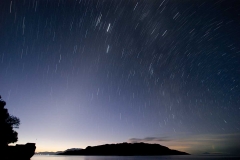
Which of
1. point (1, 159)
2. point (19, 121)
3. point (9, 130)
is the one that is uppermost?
point (19, 121)

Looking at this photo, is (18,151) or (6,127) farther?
(18,151)

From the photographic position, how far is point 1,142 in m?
28.1

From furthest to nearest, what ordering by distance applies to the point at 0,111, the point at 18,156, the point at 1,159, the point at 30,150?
the point at 30,150 < the point at 18,156 < the point at 0,111 < the point at 1,159

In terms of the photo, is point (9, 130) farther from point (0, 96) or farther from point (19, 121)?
point (0, 96)

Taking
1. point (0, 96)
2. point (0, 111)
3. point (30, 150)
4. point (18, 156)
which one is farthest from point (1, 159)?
point (30, 150)

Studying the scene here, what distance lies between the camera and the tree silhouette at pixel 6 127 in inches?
1146

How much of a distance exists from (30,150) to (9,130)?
56.9ft

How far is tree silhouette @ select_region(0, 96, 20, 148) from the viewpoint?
29109 millimetres

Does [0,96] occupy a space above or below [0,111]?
above

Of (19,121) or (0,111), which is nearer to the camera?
(0,111)

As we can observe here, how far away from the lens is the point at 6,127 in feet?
101

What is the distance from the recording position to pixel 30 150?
45375 millimetres

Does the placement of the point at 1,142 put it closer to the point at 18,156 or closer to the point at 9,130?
the point at 9,130

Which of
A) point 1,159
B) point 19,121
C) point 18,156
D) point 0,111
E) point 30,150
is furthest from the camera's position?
point 30,150
